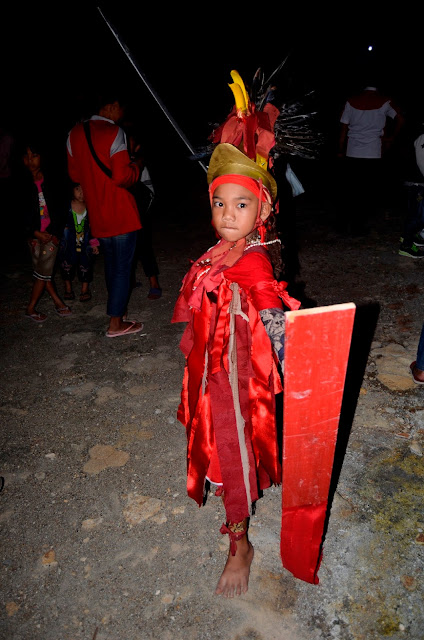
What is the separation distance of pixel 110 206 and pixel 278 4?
13506 millimetres

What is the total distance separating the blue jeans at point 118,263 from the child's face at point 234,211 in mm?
2061

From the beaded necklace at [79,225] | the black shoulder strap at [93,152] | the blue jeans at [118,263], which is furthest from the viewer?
the beaded necklace at [79,225]

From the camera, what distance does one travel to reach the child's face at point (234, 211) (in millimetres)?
1677

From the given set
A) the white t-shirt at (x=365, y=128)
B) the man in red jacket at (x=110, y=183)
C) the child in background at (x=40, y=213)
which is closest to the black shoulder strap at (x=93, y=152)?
the man in red jacket at (x=110, y=183)

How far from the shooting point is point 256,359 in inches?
68.6

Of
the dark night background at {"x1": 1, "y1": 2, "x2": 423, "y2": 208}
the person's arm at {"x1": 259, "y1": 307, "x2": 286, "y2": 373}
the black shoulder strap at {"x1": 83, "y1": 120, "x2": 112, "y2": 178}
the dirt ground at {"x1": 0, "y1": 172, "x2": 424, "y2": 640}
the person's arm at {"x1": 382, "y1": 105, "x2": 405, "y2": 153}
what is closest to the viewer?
the person's arm at {"x1": 259, "y1": 307, "x2": 286, "y2": 373}

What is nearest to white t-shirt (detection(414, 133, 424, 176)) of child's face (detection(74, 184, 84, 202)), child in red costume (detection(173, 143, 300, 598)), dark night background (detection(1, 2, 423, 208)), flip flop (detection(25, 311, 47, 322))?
child in red costume (detection(173, 143, 300, 598))

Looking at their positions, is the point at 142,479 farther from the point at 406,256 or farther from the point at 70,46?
the point at 70,46

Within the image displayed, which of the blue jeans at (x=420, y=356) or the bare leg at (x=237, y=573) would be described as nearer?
the bare leg at (x=237, y=573)

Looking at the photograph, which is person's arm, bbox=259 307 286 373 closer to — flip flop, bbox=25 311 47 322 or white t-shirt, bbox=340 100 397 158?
flip flop, bbox=25 311 47 322

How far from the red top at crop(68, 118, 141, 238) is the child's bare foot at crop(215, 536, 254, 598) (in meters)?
2.53

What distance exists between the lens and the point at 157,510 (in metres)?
2.36

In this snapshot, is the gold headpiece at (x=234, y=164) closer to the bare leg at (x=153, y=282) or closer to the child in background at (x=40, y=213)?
the child in background at (x=40, y=213)

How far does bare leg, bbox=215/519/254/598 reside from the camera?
75.9 inches
